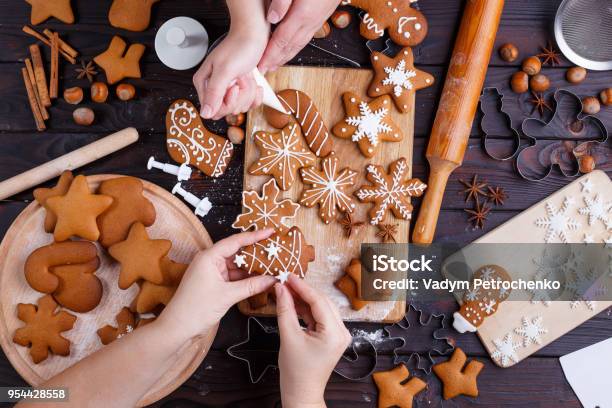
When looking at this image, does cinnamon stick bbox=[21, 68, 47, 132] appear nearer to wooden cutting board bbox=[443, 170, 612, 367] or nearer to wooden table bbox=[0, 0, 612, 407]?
wooden table bbox=[0, 0, 612, 407]

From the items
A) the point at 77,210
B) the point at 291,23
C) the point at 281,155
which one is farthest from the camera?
the point at 281,155

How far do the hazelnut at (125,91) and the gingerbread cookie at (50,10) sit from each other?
24 centimetres

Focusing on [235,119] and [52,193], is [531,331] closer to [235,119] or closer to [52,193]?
[235,119]

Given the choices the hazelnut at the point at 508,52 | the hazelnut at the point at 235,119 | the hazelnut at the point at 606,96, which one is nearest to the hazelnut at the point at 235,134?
the hazelnut at the point at 235,119

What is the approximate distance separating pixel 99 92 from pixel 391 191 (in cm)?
84

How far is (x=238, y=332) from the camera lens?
1485 millimetres

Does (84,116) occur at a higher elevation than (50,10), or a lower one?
lower

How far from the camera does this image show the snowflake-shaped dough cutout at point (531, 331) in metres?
1.50

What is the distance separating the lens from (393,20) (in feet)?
4.83

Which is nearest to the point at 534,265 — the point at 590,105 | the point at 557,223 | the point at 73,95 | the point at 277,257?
the point at 557,223

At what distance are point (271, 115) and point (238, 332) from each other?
0.60 metres

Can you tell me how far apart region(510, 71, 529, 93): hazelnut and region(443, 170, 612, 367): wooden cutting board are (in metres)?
0.30

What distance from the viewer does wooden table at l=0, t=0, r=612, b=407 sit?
1.48 metres

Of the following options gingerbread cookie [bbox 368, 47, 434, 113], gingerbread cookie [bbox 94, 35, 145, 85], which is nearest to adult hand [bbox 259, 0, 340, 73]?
gingerbread cookie [bbox 368, 47, 434, 113]
